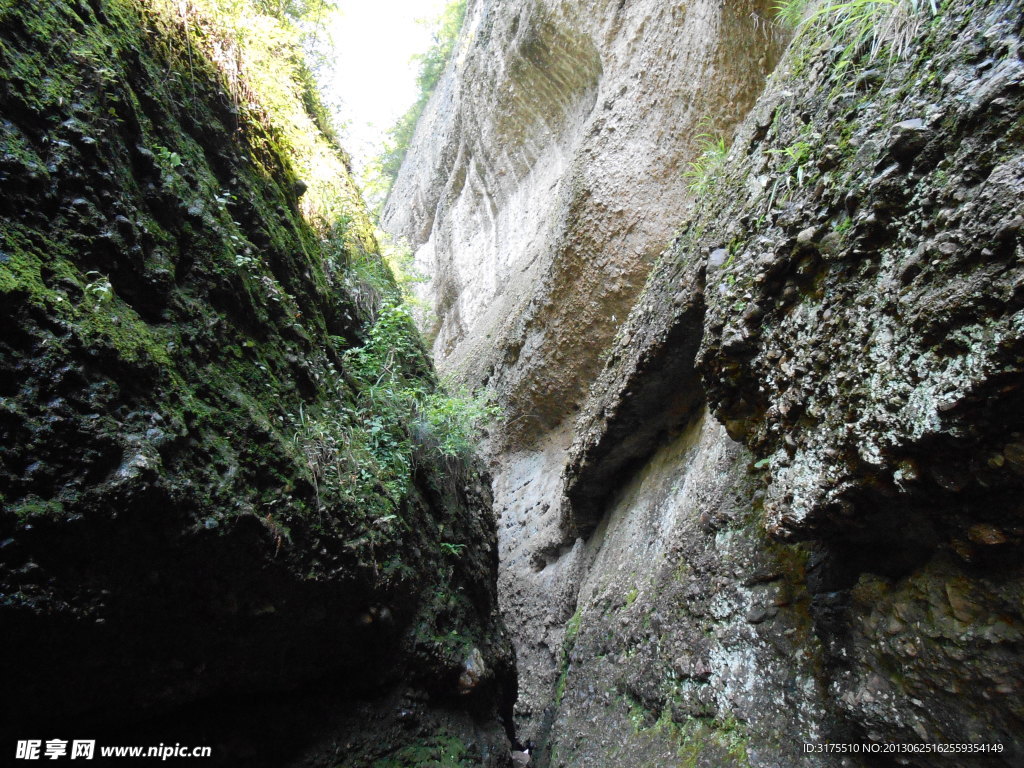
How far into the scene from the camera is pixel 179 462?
2.47 meters

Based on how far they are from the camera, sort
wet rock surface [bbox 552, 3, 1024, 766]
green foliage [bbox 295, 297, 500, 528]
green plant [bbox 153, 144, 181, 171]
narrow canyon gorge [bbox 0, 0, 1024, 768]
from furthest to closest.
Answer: green foliage [bbox 295, 297, 500, 528] < green plant [bbox 153, 144, 181, 171] < narrow canyon gorge [bbox 0, 0, 1024, 768] < wet rock surface [bbox 552, 3, 1024, 766]

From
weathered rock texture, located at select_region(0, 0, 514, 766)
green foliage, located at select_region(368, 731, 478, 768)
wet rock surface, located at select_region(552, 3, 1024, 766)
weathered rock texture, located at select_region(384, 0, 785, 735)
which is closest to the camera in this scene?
wet rock surface, located at select_region(552, 3, 1024, 766)

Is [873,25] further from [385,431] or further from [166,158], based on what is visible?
[385,431]

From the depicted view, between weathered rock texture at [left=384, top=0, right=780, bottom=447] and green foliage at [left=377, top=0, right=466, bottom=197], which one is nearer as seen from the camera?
weathered rock texture at [left=384, top=0, right=780, bottom=447]

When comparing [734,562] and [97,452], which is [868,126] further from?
[97,452]

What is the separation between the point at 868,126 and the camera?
2438 mm

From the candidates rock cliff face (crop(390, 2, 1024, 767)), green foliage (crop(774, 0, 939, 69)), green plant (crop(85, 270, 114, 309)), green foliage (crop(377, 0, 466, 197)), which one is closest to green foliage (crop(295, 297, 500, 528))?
green plant (crop(85, 270, 114, 309))

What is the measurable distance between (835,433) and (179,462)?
9.32 feet

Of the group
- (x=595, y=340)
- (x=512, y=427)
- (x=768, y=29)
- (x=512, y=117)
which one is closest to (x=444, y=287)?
(x=512, y=117)

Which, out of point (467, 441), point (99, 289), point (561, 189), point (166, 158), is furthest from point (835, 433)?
point (561, 189)

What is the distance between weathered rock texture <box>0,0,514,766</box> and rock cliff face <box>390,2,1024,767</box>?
191 centimetres

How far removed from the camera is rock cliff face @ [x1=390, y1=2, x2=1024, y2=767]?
1838 millimetres

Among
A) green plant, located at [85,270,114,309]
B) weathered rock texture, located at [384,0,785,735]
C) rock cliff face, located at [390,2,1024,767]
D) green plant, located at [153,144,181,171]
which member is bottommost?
rock cliff face, located at [390,2,1024,767]

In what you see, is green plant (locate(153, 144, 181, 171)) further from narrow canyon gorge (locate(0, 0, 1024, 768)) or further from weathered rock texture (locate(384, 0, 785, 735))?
weathered rock texture (locate(384, 0, 785, 735))
